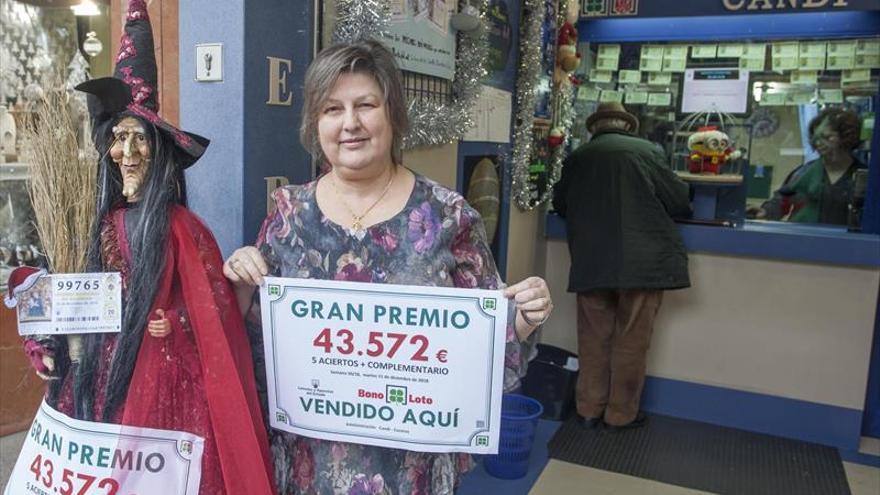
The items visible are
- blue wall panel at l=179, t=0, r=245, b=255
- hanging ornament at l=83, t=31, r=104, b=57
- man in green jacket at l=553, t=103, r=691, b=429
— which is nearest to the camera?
blue wall panel at l=179, t=0, r=245, b=255

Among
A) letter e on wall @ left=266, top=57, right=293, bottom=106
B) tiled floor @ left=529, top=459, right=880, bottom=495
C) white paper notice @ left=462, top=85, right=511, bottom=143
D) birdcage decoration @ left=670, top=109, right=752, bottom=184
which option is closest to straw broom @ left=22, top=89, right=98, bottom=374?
letter e on wall @ left=266, top=57, right=293, bottom=106

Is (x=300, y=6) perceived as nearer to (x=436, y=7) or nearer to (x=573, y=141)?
(x=436, y=7)

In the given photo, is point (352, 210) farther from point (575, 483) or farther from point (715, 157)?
point (715, 157)

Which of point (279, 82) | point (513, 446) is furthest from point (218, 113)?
point (513, 446)

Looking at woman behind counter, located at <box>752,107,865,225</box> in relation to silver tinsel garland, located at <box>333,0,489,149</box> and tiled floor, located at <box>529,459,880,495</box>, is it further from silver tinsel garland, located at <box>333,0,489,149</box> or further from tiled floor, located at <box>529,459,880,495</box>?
silver tinsel garland, located at <box>333,0,489,149</box>

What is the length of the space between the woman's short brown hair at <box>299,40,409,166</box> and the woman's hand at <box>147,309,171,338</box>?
44cm

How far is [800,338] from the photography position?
329 centimetres

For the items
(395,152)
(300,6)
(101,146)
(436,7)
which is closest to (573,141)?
(436,7)

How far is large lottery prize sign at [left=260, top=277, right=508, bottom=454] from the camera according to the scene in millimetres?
1273

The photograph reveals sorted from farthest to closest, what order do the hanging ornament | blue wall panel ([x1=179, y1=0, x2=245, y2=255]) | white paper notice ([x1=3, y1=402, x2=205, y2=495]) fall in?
1. the hanging ornament
2. blue wall panel ([x1=179, y1=0, x2=245, y2=255])
3. white paper notice ([x1=3, y1=402, x2=205, y2=495])

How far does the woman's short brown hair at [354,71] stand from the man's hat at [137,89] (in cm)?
21

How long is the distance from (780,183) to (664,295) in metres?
0.99

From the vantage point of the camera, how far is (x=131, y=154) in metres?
1.23

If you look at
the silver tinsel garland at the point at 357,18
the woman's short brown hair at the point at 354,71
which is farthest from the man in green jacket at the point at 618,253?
the woman's short brown hair at the point at 354,71
